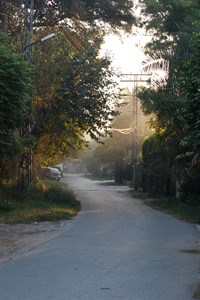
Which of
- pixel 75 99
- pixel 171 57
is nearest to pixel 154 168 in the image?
pixel 75 99

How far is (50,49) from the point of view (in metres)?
27.3

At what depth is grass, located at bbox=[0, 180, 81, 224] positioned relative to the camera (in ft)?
69.6

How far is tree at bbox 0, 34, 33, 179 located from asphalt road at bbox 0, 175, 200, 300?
4758 millimetres

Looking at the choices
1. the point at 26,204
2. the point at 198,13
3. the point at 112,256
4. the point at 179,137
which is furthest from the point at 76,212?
the point at 112,256

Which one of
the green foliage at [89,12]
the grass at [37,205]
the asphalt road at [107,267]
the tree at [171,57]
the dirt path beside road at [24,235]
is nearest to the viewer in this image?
the asphalt road at [107,267]

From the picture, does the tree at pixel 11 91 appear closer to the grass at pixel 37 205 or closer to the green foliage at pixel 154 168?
the grass at pixel 37 205

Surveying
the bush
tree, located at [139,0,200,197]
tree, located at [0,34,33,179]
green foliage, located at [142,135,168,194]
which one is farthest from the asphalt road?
green foliage, located at [142,135,168,194]

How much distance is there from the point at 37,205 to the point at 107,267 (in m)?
14.4

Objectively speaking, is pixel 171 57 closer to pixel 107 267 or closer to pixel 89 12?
pixel 89 12

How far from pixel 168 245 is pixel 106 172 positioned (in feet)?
260

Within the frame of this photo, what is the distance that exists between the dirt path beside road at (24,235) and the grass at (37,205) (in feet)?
2.77

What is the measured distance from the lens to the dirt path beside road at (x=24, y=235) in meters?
13.5

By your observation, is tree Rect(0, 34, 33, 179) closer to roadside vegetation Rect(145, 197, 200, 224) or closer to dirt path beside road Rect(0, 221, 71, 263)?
dirt path beside road Rect(0, 221, 71, 263)

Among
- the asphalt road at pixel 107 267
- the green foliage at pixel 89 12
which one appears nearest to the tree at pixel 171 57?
the green foliage at pixel 89 12
